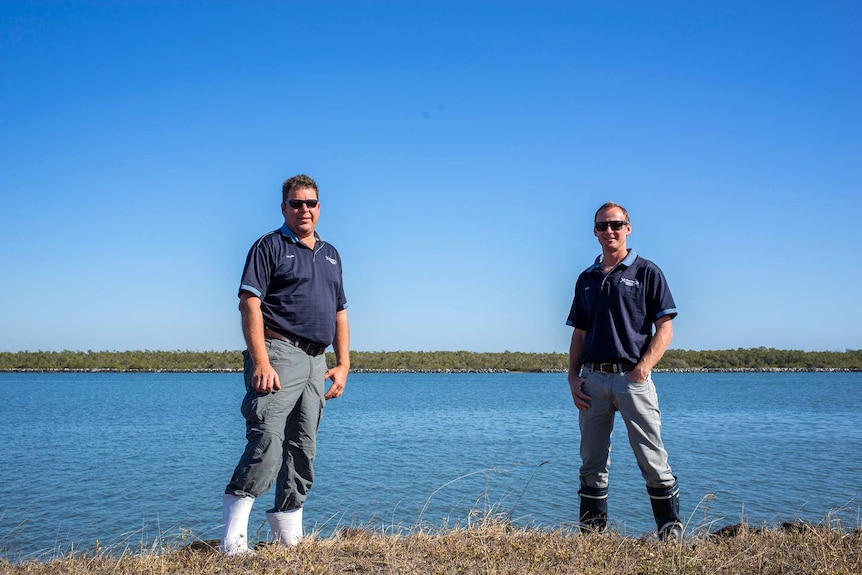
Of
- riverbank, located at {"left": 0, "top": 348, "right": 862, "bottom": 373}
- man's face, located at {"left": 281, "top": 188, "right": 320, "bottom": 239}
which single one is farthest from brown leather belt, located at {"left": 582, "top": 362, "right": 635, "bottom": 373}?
riverbank, located at {"left": 0, "top": 348, "right": 862, "bottom": 373}

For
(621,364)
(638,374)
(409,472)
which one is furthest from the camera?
(409,472)

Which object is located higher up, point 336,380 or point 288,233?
point 288,233

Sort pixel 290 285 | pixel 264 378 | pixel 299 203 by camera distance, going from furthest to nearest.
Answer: pixel 299 203
pixel 290 285
pixel 264 378

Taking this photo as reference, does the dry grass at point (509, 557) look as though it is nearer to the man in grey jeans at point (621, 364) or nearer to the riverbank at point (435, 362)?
the man in grey jeans at point (621, 364)

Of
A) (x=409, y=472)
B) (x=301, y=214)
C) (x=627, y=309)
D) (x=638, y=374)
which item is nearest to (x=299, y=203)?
(x=301, y=214)

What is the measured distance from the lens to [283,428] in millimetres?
4043

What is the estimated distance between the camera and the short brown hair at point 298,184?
4.34 metres

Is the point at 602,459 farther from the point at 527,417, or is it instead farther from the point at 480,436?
the point at 527,417

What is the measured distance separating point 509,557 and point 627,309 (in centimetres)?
177

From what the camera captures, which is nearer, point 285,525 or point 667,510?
point 285,525

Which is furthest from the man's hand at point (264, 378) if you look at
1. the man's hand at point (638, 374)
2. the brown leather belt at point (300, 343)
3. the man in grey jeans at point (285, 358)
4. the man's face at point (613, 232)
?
the man's face at point (613, 232)

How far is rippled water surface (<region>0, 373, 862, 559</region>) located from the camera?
1007cm

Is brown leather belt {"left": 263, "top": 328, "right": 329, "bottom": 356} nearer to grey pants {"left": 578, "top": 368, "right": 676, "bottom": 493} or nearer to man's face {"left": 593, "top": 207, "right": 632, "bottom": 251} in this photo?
grey pants {"left": 578, "top": 368, "right": 676, "bottom": 493}

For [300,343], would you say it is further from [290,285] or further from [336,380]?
[336,380]
